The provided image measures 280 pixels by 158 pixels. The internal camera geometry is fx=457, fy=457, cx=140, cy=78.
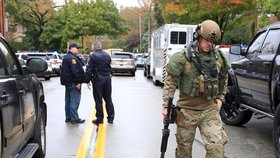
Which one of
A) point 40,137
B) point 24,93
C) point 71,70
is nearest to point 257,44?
point 71,70

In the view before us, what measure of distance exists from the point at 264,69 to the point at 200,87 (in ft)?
9.41

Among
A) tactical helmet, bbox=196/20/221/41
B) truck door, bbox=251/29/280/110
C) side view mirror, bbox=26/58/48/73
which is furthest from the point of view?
truck door, bbox=251/29/280/110

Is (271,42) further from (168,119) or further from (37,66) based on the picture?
(37,66)

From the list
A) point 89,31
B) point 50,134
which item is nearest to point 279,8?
point 50,134

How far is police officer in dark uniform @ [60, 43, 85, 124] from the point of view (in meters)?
9.40

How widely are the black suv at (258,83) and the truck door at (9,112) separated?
3.53 metres

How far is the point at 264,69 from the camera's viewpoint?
23.9 ft

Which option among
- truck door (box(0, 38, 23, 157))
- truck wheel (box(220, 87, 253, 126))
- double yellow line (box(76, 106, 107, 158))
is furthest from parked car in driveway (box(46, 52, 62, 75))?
truck door (box(0, 38, 23, 157))

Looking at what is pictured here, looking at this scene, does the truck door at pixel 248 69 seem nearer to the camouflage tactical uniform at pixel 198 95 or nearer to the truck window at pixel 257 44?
the truck window at pixel 257 44

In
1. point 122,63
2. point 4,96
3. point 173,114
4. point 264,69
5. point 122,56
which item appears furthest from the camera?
point 122,56

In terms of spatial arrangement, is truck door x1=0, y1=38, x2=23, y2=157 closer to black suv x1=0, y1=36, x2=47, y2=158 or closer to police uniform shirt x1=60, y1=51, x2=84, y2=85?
black suv x1=0, y1=36, x2=47, y2=158

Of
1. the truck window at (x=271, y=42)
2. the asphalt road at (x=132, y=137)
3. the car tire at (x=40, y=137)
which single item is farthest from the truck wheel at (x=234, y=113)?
the car tire at (x=40, y=137)

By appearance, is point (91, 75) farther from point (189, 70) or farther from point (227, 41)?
point (227, 41)

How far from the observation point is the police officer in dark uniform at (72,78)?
9398 mm
